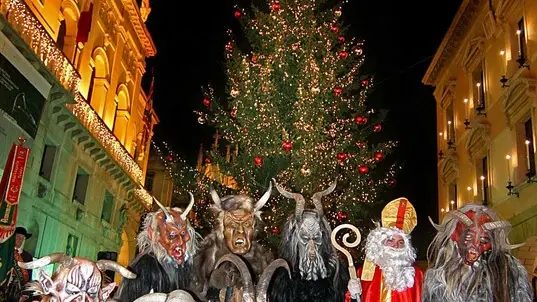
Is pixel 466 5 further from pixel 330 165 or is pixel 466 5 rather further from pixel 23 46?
pixel 23 46

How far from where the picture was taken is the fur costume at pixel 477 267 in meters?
5.31

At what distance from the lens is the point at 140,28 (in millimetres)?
28422

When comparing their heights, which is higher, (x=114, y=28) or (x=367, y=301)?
(x=114, y=28)

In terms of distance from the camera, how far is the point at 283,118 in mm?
12672

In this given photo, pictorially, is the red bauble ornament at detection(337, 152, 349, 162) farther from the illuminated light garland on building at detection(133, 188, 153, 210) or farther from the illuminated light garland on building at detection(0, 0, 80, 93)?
the illuminated light garland on building at detection(133, 188, 153, 210)

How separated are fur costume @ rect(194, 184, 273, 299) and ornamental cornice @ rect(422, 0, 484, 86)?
18.1 metres

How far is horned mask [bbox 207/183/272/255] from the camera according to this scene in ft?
20.9

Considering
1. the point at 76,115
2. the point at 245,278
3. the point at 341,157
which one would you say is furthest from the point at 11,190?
the point at 76,115

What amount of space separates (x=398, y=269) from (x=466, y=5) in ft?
63.6

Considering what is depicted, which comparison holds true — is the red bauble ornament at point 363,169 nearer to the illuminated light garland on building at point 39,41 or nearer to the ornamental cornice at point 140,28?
the illuminated light garland on building at point 39,41

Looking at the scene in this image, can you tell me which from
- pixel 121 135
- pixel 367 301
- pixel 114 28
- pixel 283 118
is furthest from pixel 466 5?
pixel 367 301

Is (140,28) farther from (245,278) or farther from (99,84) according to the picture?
(245,278)

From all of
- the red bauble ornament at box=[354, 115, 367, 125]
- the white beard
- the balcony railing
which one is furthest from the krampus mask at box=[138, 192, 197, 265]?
the balcony railing

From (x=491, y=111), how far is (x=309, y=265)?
16529mm
